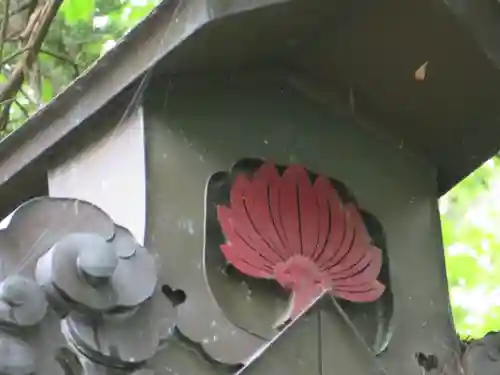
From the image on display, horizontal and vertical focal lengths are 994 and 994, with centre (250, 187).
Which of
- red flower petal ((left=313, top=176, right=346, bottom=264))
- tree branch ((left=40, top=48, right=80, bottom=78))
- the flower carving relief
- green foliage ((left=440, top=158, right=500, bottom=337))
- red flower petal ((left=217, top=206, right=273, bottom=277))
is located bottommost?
green foliage ((left=440, top=158, right=500, bottom=337))

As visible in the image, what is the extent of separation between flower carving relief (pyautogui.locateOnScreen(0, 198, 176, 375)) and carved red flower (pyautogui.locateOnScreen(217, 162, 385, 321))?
147mm

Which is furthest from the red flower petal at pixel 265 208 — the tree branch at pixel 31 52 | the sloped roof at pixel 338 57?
the tree branch at pixel 31 52

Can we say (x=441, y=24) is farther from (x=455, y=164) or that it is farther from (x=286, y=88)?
(x=455, y=164)

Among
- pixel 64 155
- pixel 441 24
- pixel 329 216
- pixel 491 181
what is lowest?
pixel 491 181

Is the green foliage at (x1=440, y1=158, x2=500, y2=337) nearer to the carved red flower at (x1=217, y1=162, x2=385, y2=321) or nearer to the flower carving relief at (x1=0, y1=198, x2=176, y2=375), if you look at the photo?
the carved red flower at (x1=217, y1=162, x2=385, y2=321)

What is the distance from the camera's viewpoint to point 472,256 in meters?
2.44

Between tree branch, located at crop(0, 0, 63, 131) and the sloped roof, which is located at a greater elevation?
the sloped roof

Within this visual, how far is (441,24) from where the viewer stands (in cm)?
122

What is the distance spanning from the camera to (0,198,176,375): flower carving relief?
1.01 meters

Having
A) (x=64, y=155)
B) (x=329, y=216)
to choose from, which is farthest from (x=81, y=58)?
(x=329, y=216)

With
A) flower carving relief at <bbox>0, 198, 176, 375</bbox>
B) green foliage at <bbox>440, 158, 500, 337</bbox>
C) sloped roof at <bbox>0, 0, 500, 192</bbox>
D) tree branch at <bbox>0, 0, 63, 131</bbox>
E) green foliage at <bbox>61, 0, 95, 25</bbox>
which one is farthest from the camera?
green foliage at <bbox>440, 158, 500, 337</bbox>

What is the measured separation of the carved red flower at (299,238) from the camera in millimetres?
1209

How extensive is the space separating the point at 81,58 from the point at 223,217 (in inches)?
43.1

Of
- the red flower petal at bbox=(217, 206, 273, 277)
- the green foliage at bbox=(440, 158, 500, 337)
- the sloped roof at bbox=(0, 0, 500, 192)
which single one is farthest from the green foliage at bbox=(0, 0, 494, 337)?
the red flower petal at bbox=(217, 206, 273, 277)
